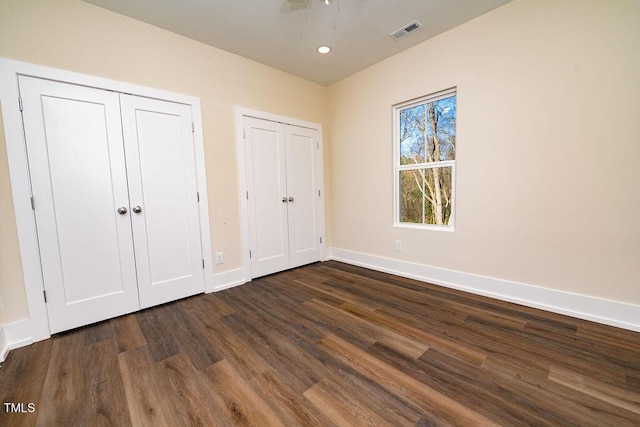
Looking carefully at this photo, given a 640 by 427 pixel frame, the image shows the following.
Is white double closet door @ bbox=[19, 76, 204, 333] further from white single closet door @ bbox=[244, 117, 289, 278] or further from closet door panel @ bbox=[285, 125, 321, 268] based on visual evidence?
closet door panel @ bbox=[285, 125, 321, 268]

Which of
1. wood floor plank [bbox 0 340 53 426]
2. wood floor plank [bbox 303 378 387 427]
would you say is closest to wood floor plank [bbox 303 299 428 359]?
wood floor plank [bbox 303 378 387 427]

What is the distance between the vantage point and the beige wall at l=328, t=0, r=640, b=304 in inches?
68.6

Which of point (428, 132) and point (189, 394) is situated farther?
point (428, 132)

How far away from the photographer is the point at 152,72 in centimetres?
229

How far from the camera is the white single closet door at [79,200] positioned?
1.84m

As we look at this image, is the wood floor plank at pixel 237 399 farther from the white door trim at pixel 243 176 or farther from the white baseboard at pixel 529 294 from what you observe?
the white baseboard at pixel 529 294

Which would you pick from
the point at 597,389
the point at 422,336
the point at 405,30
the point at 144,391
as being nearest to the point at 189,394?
the point at 144,391

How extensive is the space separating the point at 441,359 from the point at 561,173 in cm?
175

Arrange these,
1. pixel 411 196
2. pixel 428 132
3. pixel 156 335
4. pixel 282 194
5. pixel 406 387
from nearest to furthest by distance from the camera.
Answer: pixel 406 387
pixel 156 335
pixel 428 132
pixel 411 196
pixel 282 194

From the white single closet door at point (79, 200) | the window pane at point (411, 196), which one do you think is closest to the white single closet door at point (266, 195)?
the white single closet door at point (79, 200)

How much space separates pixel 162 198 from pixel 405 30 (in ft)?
9.51

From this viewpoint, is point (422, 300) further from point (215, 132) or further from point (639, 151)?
point (215, 132)

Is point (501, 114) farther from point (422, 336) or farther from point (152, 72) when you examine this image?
point (152, 72)

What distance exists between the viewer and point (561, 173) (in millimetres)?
→ 1955
